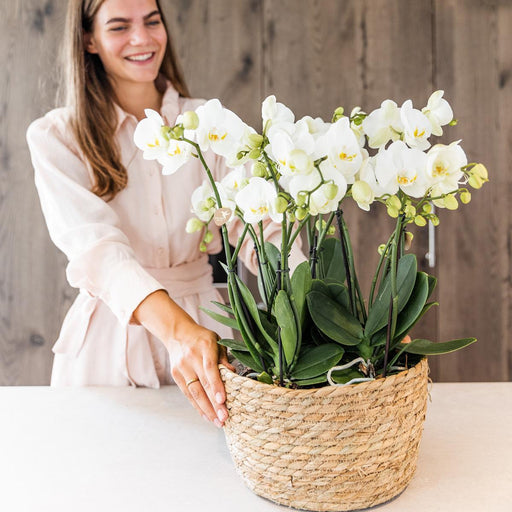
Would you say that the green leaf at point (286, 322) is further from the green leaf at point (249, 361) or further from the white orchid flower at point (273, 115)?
the white orchid flower at point (273, 115)

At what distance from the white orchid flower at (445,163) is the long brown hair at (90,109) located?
982mm

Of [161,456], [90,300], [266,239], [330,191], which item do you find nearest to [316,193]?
[330,191]

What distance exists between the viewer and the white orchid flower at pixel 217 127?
677 millimetres

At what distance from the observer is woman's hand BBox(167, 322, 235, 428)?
793mm

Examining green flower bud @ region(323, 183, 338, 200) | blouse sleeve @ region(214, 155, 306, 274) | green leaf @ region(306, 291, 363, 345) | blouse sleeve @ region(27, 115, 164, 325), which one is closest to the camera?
green flower bud @ region(323, 183, 338, 200)

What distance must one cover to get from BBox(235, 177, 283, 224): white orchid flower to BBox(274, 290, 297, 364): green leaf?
10cm

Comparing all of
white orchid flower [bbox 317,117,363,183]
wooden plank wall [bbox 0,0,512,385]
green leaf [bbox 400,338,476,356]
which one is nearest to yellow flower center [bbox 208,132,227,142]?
white orchid flower [bbox 317,117,363,183]

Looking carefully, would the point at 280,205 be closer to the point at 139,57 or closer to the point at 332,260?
the point at 332,260

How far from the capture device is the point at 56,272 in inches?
91.6

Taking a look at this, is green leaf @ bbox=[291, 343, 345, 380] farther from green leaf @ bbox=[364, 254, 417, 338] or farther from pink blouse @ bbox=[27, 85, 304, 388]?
pink blouse @ bbox=[27, 85, 304, 388]

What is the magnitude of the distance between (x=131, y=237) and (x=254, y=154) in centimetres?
95

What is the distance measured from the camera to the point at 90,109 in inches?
59.3

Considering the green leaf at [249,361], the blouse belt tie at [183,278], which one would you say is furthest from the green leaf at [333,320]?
the blouse belt tie at [183,278]

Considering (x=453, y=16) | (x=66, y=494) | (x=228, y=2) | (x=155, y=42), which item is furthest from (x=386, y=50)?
(x=66, y=494)
